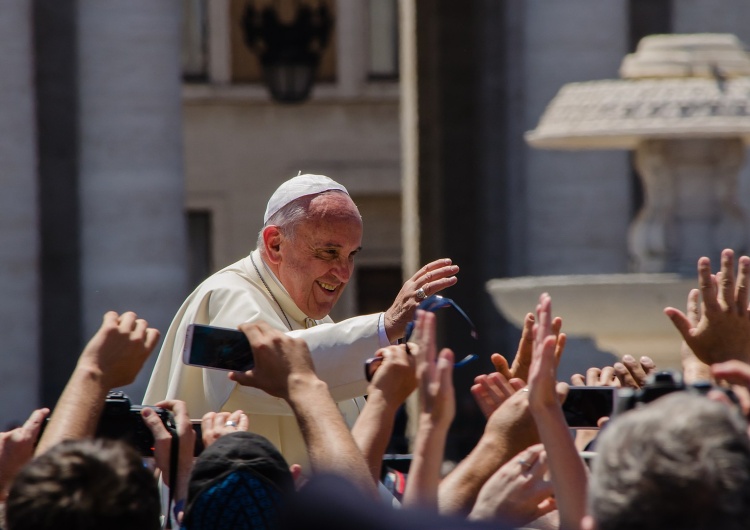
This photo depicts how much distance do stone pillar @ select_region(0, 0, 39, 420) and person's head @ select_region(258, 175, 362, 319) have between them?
617 centimetres

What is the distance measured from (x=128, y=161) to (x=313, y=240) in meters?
6.43

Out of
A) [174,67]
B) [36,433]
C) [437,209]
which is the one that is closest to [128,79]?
[174,67]

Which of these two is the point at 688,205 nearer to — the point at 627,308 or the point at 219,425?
the point at 627,308

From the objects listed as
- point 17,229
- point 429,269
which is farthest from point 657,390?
point 17,229

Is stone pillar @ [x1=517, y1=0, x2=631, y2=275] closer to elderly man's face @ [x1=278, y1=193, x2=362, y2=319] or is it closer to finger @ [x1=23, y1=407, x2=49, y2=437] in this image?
elderly man's face @ [x1=278, y1=193, x2=362, y2=319]

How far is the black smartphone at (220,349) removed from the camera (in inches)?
132

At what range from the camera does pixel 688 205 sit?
27.7 feet

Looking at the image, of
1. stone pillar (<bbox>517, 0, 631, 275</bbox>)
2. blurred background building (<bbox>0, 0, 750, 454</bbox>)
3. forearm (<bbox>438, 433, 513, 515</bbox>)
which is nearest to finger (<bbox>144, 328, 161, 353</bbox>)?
forearm (<bbox>438, 433, 513, 515</bbox>)

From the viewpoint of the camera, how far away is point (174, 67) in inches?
434

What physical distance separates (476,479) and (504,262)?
394 inches

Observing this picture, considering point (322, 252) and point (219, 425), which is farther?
point (322, 252)

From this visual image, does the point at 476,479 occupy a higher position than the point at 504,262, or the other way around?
the point at 476,479

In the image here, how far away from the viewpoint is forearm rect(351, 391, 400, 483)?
10.5 feet

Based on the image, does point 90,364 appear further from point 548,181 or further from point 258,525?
point 548,181
